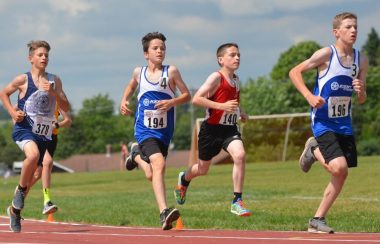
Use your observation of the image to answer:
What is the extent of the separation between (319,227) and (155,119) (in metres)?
2.42

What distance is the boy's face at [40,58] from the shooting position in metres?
12.3

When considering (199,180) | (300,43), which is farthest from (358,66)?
(300,43)

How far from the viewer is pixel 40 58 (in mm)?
12297

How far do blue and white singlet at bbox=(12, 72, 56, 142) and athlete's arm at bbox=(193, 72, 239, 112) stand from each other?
1.86 meters

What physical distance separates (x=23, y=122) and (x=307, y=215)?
4.96m

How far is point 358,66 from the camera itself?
439 inches

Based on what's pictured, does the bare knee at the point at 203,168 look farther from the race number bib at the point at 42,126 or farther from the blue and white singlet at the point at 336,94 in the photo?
the blue and white singlet at the point at 336,94

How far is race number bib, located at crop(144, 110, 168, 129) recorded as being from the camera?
12070 mm

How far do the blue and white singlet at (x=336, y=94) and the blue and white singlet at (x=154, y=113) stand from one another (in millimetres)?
1943

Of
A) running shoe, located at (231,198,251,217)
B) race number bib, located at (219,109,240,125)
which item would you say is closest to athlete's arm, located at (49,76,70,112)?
race number bib, located at (219,109,240,125)

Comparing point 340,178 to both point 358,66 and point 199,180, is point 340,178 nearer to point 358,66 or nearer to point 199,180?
point 358,66

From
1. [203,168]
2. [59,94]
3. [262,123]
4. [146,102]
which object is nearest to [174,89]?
[146,102]

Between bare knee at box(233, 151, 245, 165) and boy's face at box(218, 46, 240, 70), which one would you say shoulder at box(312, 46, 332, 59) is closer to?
boy's face at box(218, 46, 240, 70)

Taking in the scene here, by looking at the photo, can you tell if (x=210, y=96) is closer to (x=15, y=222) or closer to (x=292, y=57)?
(x=15, y=222)
